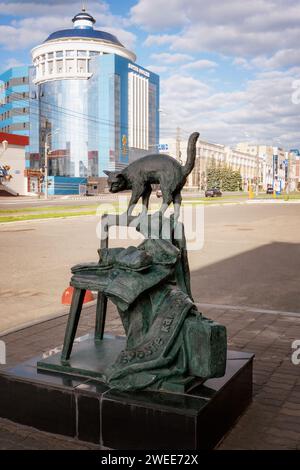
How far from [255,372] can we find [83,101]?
277 feet

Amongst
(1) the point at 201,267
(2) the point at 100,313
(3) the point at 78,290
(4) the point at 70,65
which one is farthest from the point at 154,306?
(4) the point at 70,65

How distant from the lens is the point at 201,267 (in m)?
11.0

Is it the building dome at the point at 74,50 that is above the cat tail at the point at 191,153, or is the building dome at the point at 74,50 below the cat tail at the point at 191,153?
above

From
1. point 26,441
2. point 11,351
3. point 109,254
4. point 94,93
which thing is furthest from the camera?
point 94,93

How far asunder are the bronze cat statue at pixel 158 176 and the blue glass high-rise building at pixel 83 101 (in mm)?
77590

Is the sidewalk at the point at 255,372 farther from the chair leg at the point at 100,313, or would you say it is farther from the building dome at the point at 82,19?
the building dome at the point at 82,19

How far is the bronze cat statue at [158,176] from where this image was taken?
4020mm

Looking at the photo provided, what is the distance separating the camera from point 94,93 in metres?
83.9

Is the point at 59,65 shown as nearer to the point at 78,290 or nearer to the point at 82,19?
the point at 82,19

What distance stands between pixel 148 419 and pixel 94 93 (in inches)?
3346

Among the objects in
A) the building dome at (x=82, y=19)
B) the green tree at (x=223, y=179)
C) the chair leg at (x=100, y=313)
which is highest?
the building dome at (x=82, y=19)

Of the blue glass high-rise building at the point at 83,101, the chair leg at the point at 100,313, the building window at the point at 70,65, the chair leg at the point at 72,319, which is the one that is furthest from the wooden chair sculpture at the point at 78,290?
the building window at the point at 70,65
